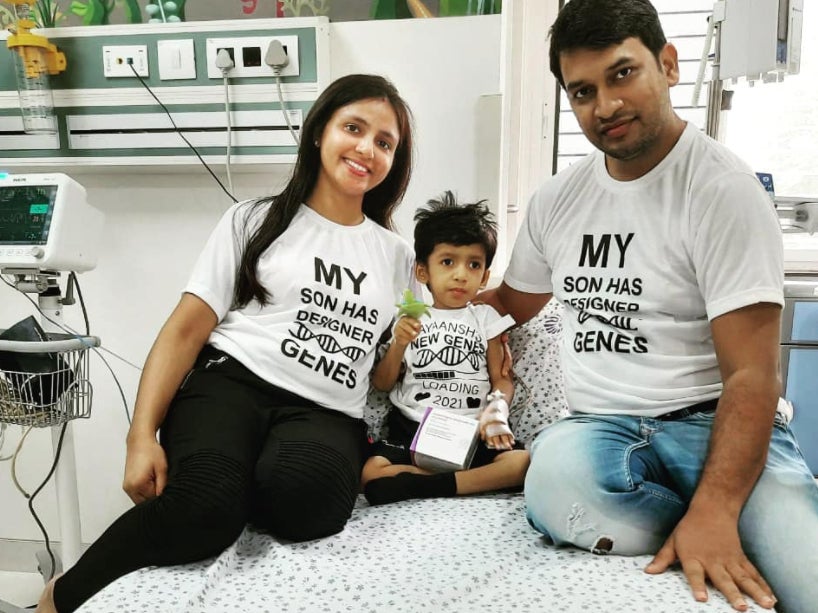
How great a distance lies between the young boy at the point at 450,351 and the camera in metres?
1.36

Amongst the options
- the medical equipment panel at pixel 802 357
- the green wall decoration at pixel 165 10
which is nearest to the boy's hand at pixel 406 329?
the medical equipment panel at pixel 802 357

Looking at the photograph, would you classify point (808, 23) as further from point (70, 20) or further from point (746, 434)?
point (70, 20)

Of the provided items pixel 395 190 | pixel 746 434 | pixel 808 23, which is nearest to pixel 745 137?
pixel 808 23

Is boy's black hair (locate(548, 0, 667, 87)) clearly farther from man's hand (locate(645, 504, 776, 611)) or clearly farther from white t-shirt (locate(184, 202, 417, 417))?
man's hand (locate(645, 504, 776, 611))

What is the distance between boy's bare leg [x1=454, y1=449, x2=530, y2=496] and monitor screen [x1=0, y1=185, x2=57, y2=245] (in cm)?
102

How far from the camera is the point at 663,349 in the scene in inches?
44.4

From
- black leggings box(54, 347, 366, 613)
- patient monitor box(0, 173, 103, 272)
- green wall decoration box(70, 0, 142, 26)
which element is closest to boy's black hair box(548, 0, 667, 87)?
black leggings box(54, 347, 366, 613)

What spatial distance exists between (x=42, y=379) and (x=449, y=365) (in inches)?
35.3

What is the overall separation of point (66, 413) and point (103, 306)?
0.75 m

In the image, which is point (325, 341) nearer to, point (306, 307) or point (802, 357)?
point (306, 307)

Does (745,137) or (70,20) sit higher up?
(70,20)

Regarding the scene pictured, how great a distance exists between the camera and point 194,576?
0.92 metres

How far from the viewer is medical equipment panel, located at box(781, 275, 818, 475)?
1714mm

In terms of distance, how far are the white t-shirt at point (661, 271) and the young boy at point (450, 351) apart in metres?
0.25
